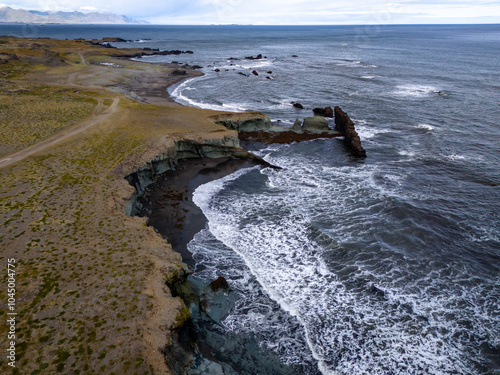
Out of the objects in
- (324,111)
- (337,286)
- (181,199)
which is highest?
(324,111)

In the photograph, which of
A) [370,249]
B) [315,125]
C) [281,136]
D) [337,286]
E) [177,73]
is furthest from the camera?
[177,73]

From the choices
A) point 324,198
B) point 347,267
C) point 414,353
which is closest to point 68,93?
point 324,198

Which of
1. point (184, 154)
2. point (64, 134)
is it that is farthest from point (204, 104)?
point (64, 134)

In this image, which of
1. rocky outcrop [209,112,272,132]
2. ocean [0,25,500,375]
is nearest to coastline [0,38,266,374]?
ocean [0,25,500,375]

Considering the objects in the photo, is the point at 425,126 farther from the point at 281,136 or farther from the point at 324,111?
the point at 281,136

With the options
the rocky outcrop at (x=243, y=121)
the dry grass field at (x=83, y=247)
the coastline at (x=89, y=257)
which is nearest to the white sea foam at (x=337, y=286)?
the coastline at (x=89, y=257)

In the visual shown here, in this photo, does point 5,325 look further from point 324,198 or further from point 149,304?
point 324,198

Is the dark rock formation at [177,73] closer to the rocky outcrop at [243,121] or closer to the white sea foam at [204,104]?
the white sea foam at [204,104]
